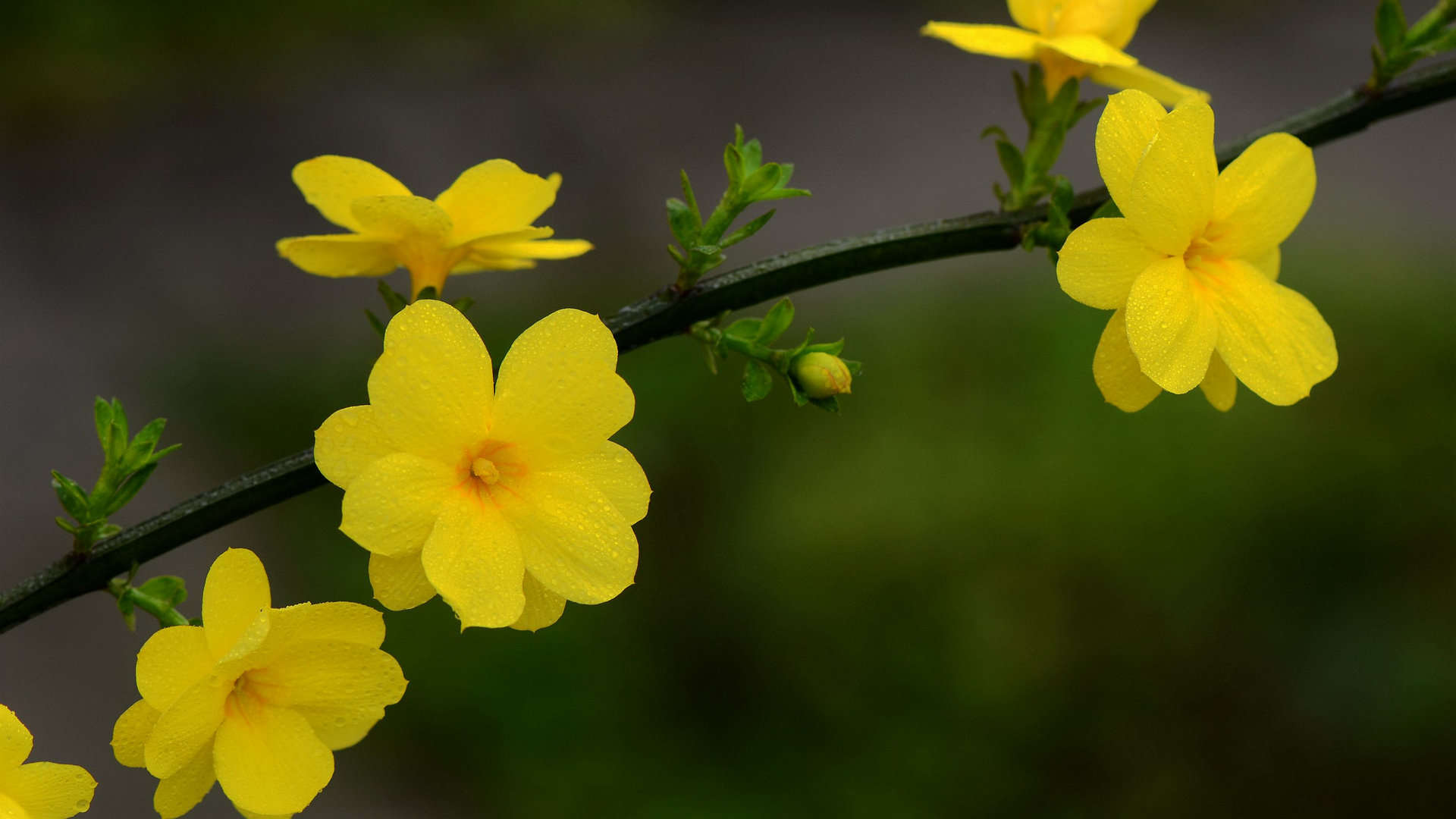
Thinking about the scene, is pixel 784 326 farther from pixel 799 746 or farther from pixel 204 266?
pixel 204 266

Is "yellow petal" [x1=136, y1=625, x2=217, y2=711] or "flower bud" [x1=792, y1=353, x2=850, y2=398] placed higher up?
"flower bud" [x1=792, y1=353, x2=850, y2=398]

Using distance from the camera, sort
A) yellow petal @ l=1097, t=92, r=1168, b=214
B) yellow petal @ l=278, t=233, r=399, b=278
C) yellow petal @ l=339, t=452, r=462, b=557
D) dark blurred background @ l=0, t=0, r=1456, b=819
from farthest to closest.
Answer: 1. dark blurred background @ l=0, t=0, r=1456, b=819
2. yellow petal @ l=278, t=233, r=399, b=278
3. yellow petal @ l=1097, t=92, r=1168, b=214
4. yellow petal @ l=339, t=452, r=462, b=557

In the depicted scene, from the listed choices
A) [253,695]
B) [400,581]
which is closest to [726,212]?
[400,581]

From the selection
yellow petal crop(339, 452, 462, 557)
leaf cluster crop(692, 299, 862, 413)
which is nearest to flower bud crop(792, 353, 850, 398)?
leaf cluster crop(692, 299, 862, 413)

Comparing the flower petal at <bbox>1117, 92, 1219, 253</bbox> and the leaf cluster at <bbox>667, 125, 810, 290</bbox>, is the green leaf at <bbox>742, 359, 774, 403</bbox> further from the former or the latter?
the flower petal at <bbox>1117, 92, 1219, 253</bbox>

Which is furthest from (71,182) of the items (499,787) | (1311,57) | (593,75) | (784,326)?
(1311,57)

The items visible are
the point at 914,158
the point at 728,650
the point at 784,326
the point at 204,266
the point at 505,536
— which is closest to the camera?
the point at 505,536
